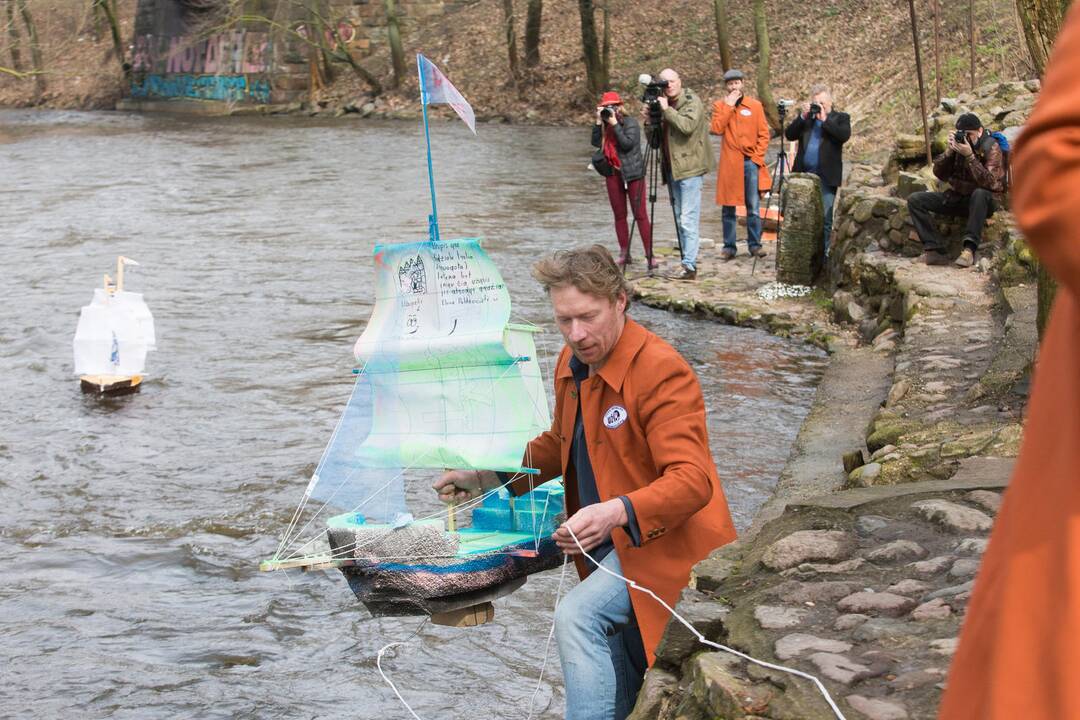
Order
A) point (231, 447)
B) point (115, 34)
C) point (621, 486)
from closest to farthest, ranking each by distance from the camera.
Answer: point (621, 486)
point (231, 447)
point (115, 34)

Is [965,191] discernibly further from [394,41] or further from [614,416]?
[394,41]

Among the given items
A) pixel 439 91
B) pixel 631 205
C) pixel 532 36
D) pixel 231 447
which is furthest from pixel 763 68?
pixel 439 91

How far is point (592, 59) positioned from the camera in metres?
36.6

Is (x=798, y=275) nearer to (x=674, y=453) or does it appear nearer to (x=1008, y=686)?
(x=674, y=453)

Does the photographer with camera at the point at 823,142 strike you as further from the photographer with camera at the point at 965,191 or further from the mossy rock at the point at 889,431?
the mossy rock at the point at 889,431

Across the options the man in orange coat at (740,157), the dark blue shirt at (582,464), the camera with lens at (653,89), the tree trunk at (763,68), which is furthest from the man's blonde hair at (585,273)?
the tree trunk at (763,68)

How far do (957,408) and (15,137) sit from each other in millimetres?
35697

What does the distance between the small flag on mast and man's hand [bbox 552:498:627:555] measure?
8.97 ft

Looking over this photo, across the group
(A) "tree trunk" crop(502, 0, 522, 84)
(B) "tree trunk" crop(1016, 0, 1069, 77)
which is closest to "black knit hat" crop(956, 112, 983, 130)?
(B) "tree trunk" crop(1016, 0, 1069, 77)

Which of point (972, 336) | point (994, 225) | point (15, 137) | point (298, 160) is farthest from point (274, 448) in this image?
point (15, 137)

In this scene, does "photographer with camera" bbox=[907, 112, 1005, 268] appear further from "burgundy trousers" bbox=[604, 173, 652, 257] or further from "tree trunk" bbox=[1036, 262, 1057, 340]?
"tree trunk" bbox=[1036, 262, 1057, 340]

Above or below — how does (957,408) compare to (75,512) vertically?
above

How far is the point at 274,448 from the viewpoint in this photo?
10.0 meters

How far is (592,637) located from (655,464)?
0.54 metres
